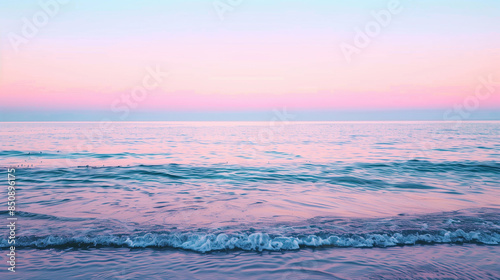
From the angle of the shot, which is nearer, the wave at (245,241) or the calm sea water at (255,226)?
the calm sea water at (255,226)

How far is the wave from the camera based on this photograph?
22.0 ft

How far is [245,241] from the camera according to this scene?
688 centimetres

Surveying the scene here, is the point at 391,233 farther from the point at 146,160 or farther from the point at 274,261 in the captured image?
the point at 146,160

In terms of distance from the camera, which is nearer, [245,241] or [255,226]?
[245,241]

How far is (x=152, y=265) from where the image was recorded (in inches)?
226

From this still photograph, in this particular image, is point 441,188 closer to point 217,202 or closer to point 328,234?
point 328,234

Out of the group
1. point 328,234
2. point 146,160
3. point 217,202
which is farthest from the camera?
point 146,160

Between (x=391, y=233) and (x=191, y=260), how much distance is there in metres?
4.96

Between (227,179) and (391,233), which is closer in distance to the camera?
(391,233)

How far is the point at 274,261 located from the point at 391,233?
3.40 meters

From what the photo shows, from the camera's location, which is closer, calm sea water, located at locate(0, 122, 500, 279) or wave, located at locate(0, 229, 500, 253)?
calm sea water, located at locate(0, 122, 500, 279)

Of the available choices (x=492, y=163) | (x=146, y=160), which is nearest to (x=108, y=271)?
(x=146, y=160)

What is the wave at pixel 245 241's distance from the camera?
6.70 m

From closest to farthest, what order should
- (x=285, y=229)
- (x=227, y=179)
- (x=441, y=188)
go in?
1. (x=285, y=229)
2. (x=441, y=188)
3. (x=227, y=179)
